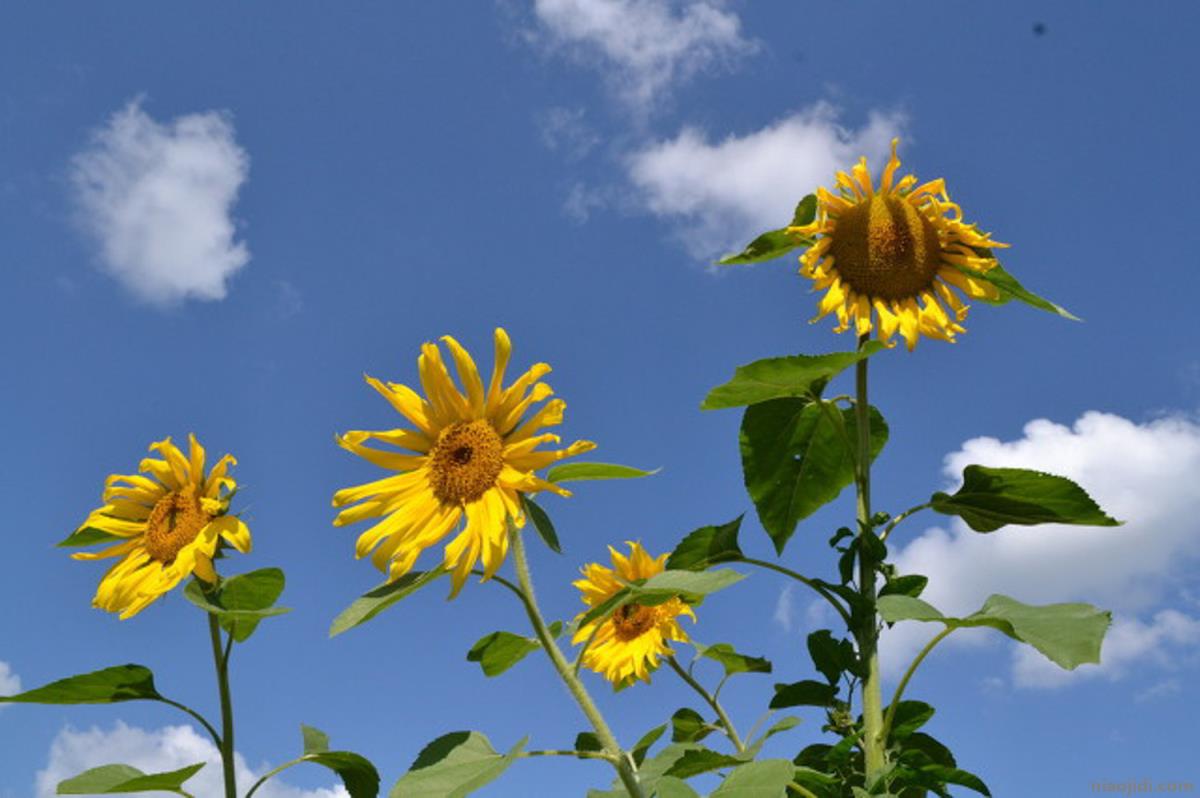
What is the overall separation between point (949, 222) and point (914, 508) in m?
0.90

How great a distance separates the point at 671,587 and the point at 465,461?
0.54 meters

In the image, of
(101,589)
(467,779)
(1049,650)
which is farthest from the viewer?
(101,589)

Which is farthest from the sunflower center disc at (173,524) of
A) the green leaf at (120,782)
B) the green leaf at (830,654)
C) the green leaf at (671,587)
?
the green leaf at (830,654)

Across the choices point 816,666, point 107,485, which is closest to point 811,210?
point 816,666

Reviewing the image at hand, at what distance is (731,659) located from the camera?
14.1 ft

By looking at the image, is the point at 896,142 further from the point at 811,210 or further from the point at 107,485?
the point at 107,485

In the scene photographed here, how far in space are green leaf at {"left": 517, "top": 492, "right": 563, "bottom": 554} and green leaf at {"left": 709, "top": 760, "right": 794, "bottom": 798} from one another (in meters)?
0.58

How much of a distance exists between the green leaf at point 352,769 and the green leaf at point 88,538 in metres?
0.84

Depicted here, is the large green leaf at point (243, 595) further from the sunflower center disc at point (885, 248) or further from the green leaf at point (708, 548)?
the sunflower center disc at point (885, 248)

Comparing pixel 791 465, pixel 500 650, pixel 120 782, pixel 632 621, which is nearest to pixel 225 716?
pixel 120 782

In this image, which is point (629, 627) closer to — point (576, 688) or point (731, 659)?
point (731, 659)

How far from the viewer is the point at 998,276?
3.37 meters

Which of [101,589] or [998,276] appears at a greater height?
[998,276]

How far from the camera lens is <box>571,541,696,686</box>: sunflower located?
14.9ft
